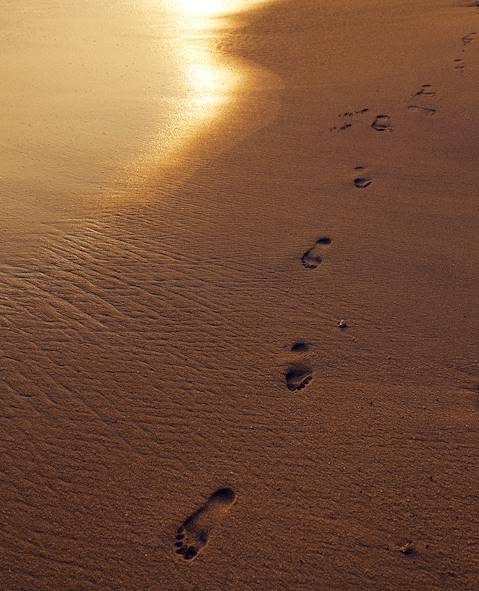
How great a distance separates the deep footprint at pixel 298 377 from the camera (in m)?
3.40

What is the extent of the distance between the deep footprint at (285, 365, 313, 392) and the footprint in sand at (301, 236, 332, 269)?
44.6 inches

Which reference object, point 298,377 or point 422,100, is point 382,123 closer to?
point 422,100

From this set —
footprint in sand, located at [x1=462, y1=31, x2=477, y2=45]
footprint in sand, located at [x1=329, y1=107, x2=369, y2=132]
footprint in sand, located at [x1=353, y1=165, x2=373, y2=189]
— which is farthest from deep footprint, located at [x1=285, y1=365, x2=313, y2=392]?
footprint in sand, located at [x1=462, y1=31, x2=477, y2=45]

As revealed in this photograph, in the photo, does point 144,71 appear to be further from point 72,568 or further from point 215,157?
point 72,568

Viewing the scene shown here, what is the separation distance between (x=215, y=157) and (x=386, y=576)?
4.90m

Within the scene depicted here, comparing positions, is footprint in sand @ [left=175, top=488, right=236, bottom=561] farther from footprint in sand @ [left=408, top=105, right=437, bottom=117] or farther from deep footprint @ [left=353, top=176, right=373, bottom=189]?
footprint in sand @ [left=408, top=105, right=437, bottom=117]

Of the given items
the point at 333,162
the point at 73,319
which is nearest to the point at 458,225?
the point at 333,162

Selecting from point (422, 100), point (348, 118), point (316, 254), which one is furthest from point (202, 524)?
point (422, 100)

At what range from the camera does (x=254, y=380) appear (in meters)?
3.46

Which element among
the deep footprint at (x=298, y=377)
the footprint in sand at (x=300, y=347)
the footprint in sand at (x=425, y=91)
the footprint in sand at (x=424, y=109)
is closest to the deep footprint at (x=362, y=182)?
the footprint in sand at (x=424, y=109)

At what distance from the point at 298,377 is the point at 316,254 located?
1.42 metres

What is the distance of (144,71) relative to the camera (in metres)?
9.50

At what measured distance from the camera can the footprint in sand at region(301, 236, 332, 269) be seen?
444cm

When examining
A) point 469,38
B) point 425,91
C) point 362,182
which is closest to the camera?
point 362,182
